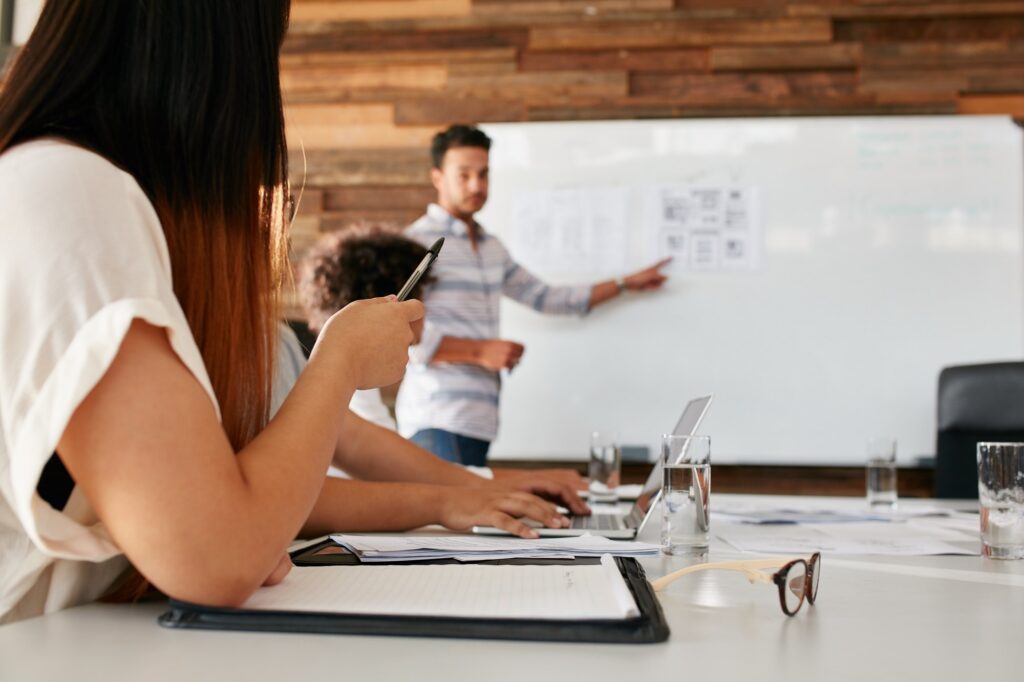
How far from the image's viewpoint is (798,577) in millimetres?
731

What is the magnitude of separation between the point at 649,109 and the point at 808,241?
0.67 m

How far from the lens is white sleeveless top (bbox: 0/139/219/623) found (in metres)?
0.60

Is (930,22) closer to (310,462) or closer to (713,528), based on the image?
(713,528)

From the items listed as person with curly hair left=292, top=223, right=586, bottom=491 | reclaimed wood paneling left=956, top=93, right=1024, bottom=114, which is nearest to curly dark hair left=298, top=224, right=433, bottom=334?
person with curly hair left=292, top=223, right=586, bottom=491

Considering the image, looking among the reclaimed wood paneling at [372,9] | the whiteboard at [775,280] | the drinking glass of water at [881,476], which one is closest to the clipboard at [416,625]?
the drinking glass of water at [881,476]

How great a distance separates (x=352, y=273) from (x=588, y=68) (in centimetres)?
165

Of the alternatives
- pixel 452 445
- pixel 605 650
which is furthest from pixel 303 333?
pixel 605 650

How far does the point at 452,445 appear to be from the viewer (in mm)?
3006

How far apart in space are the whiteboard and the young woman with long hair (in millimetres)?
2501

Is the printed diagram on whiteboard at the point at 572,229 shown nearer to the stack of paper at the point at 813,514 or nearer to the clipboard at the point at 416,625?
the stack of paper at the point at 813,514

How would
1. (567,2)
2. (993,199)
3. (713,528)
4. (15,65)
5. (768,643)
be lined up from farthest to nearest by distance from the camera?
(567,2) < (993,199) < (713,528) < (15,65) < (768,643)

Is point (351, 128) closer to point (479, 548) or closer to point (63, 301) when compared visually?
point (479, 548)

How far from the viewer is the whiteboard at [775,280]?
3.20m

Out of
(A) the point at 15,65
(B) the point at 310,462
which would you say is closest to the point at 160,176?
(A) the point at 15,65
